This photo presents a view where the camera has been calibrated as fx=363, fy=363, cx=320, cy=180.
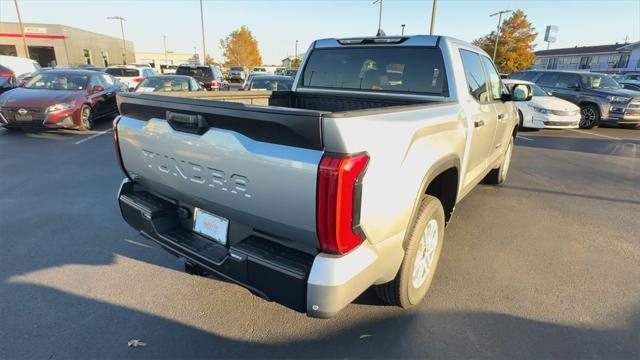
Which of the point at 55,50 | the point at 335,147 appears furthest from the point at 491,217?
the point at 55,50

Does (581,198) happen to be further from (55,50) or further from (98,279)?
(55,50)

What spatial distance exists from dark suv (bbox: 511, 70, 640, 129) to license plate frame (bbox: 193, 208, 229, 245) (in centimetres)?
1394

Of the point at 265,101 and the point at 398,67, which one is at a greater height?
the point at 398,67

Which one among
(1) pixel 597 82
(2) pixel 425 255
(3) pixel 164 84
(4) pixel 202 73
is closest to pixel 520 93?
(2) pixel 425 255

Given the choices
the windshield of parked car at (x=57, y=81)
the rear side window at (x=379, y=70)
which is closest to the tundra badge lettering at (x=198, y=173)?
the rear side window at (x=379, y=70)

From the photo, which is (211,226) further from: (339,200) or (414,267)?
(414,267)

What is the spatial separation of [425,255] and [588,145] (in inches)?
373

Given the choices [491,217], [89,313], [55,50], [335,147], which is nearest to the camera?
[335,147]

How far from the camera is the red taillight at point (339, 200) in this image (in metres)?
1.64

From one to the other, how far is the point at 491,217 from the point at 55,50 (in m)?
64.1

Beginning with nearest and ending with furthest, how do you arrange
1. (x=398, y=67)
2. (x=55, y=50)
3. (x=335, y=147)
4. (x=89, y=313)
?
1. (x=335, y=147)
2. (x=89, y=313)
3. (x=398, y=67)
4. (x=55, y=50)

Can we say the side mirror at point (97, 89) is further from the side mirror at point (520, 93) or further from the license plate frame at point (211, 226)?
the side mirror at point (520, 93)

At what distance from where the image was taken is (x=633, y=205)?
5223 mm

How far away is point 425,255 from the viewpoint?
9.09 feet
